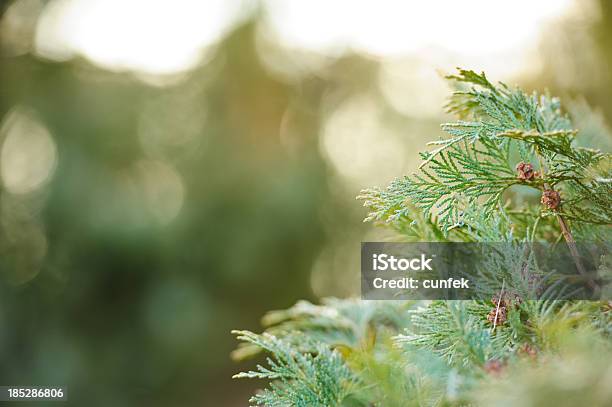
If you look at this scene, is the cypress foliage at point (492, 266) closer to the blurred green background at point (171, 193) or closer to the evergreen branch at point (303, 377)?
the evergreen branch at point (303, 377)

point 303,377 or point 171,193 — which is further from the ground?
point 171,193

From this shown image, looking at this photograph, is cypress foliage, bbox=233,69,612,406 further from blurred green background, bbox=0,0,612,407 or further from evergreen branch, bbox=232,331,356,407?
blurred green background, bbox=0,0,612,407

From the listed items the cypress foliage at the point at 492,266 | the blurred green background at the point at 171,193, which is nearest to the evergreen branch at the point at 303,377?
the cypress foliage at the point at 492,266

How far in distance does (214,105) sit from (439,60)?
1844mm

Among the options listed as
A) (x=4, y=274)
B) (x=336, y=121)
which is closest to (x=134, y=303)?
(x=4, y=274)

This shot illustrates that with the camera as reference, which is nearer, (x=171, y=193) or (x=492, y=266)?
(x=492, y=266)

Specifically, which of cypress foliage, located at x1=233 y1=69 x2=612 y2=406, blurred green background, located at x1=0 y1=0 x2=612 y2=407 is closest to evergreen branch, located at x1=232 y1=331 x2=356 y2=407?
cypress foliage, located at x1=233 y1=69 x2=612 y2=406
